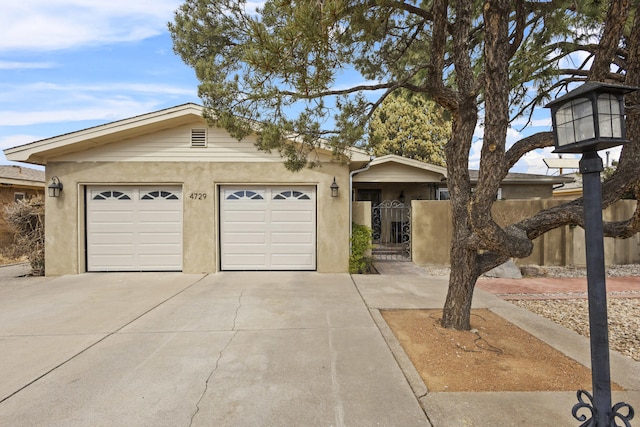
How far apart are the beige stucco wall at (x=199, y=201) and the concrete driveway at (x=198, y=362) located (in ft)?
6.66

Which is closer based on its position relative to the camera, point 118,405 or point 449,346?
point 118,405

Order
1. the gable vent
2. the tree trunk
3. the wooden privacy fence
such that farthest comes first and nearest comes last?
1. the wooden privacy fence
2. the gable vent
3. the tree trunk

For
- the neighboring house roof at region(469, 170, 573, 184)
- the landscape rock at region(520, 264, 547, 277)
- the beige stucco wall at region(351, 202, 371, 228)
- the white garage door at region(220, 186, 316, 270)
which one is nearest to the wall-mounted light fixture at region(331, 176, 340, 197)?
the white garage door at region(220, 186, 316, 270)

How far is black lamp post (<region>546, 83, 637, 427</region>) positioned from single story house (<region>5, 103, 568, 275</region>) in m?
6.18

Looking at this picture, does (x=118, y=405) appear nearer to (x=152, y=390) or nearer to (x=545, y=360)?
(x=152, y=390)

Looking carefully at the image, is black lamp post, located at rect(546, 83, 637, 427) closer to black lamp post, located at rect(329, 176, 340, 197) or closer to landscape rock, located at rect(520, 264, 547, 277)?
black lamp post, located at rect(329, 176, 340, 197)

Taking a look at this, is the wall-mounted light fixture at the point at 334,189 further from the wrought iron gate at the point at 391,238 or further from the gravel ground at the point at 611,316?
the gravel ground at the point at 611,316

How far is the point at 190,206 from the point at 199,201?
251 millimetres

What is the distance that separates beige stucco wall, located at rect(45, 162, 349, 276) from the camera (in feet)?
27.6

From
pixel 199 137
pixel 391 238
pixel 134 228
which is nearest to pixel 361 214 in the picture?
pixel 199 137

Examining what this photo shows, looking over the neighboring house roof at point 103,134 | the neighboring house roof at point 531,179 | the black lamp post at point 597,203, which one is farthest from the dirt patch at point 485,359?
the neighboring house roof at point 531,179

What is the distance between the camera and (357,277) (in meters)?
8.13

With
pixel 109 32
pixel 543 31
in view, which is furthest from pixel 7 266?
pixel 543 31

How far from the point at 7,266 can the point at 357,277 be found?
10.3m
